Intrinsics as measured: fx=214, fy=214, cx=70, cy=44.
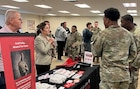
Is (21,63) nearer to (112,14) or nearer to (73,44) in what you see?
(112,14)

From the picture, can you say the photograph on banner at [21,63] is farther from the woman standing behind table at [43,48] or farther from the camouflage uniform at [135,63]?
the woman standing behind table at [43,48]

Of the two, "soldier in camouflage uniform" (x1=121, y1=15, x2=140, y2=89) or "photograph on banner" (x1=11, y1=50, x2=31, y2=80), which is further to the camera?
"soldier in camouflage uniform" (x1=121, y1=15, x2=140, y2=89)

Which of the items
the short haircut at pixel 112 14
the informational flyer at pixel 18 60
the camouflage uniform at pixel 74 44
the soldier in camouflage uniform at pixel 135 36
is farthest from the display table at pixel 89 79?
the camouflage uniform at pixel 74 44

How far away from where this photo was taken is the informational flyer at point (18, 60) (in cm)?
113

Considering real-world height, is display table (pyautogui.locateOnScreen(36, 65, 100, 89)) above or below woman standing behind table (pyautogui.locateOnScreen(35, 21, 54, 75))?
below

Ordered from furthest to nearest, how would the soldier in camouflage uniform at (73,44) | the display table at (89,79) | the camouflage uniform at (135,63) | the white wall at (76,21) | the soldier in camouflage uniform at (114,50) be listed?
the white wall at (76,21)
the soldier in camouflage uniform at (73,44)
the camouflage uniform at (135,63)
the display table at (89,79)
the soldier in camouflage uniform at (114,50)

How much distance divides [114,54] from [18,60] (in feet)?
4.30

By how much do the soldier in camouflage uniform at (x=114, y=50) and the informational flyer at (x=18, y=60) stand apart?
1.12 meters

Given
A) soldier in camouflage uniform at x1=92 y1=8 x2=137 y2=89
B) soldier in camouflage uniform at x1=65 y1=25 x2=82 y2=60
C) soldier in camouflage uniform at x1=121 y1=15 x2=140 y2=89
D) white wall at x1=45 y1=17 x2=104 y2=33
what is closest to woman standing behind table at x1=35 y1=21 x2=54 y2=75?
soldier in camouflage uniform at x1=92 y1=8 x2=137 y2=89

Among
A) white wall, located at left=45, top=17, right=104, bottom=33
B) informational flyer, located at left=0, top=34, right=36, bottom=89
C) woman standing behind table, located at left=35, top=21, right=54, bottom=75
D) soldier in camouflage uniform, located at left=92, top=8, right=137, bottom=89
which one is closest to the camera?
informational flyer, located at left=0, top=34, right=36, bottom=89

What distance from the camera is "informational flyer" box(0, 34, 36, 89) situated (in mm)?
1128

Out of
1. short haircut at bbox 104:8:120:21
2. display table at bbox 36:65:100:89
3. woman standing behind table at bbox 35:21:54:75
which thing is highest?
short haircut at bbox 104:8:120:21

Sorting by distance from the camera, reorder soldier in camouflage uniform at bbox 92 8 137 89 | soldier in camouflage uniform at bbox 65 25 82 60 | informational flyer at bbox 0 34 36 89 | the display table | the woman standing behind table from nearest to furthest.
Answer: informational flyer at bbox 0 34 36 89 < soldier in camouflage uniform at bbox 92 8 137 89 < the display table < the woman standing behind table < soldier in camouflage uniform at bbox 65 25 82 60

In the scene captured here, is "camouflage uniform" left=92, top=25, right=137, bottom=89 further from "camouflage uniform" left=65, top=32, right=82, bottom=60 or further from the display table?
"camouflage uniform" left=65, top=32, right=82, bottom=60
